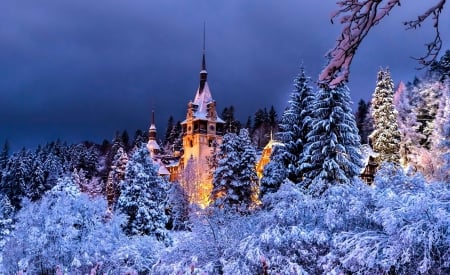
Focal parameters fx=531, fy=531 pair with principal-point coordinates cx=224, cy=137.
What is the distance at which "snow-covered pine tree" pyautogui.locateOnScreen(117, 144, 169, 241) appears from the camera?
30.2 meters

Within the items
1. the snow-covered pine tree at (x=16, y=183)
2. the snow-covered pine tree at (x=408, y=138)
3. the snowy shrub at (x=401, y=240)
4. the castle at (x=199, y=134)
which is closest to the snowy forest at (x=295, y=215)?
the snowy shrub at (x=401, y=240)

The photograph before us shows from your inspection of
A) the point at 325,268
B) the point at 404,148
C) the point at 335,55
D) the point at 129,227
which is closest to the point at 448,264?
the point at 325,268

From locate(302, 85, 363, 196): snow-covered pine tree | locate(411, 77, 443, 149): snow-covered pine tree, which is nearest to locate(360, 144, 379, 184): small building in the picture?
locate(411, 77, 443, 149): snow-covered pine tree

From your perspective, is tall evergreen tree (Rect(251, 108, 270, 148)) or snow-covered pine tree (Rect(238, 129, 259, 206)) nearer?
snow-covered pine tree (Rect(238, 129, 259, 206))

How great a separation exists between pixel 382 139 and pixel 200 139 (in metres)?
37.1

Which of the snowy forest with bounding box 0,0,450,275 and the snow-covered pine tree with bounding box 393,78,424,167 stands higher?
the snow-covered pine tree with bounding box 393,78,424,167

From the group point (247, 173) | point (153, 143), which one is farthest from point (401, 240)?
point (153, 143)

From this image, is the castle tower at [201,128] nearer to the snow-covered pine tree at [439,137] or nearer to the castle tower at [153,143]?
the castle tower at [153,143]

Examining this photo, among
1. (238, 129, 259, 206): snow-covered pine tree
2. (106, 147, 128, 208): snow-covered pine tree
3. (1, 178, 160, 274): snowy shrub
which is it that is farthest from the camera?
(106, 147, 128, 208): snow-covered pine tree

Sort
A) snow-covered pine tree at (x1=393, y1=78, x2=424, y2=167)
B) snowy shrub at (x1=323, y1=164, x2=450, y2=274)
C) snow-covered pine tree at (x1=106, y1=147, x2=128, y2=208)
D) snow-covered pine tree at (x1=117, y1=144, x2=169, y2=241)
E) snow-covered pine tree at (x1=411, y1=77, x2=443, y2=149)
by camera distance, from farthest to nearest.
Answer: snow-covered pine tree at (x1=106, y1=147, x2=128, y2=208), snow-covered pine tree at (x1=411, y1=77, x2=443, y2=149), snow-covered pine tree at (x1=393, y1=78, x2=424, y2=167), snow-covered pine tree at (x1=117, y1=144, x2=169, y2=241), snowy shrub at (x1=323, y1=164, x2=450, y2=274)

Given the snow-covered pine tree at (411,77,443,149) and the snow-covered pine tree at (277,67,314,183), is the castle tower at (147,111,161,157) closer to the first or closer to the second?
the snow-covered pine tree at (411,77,443,149)

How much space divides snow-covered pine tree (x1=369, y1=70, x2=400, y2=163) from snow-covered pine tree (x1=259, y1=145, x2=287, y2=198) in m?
11.8

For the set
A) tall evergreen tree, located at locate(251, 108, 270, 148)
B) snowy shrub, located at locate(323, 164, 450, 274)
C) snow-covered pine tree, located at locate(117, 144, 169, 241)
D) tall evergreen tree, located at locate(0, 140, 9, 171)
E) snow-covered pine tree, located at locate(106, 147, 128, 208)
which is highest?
tall evergreen tree, located at locate(251, 108, 270, 148)

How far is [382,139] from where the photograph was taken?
128 ft
